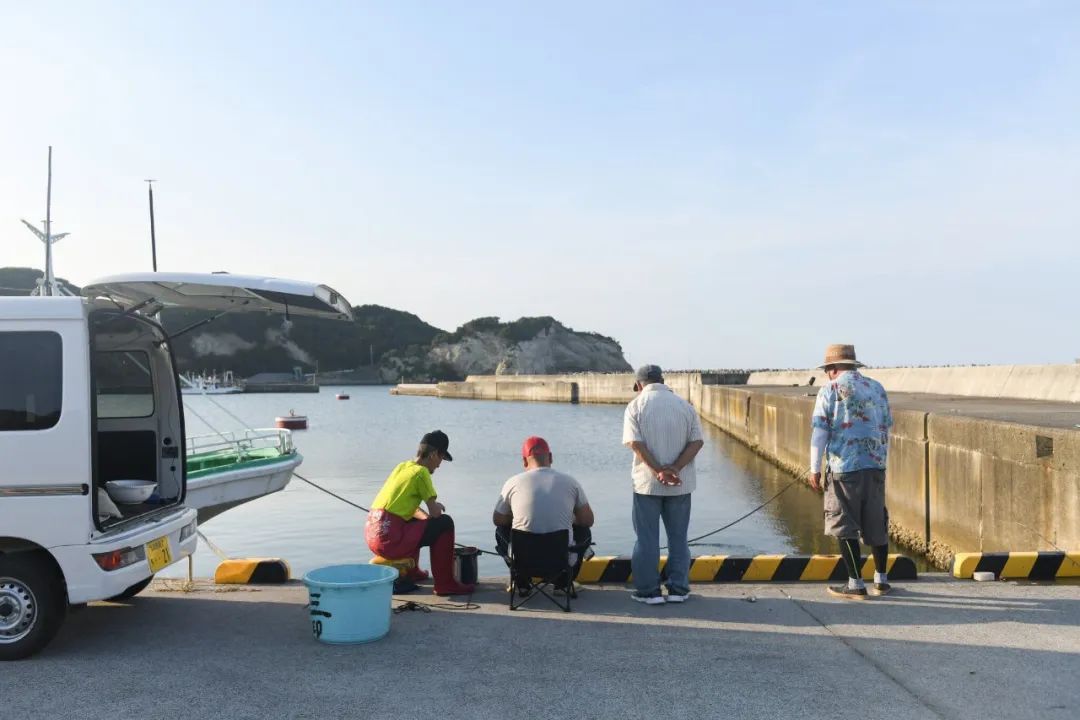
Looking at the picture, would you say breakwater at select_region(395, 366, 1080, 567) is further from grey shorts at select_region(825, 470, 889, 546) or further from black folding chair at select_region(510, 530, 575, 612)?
black folding chair at select_region(510, 530, 575, 612)

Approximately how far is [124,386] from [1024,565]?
7998 mm

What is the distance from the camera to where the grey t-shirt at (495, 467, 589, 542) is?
20.7 ft

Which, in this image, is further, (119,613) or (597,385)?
(597,385)

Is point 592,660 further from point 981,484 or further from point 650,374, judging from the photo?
point 981,484

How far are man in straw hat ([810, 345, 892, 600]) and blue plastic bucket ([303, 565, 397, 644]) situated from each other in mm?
3311

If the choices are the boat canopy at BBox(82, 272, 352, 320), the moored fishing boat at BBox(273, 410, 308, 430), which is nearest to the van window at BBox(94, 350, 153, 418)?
the boat canopy at BBox(82, 272, 352, 320)

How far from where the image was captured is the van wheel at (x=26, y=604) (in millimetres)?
5117

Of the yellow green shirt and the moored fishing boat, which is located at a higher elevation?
the yellow green shirt

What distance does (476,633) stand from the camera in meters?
5.69

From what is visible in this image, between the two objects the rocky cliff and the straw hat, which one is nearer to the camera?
the straw hat

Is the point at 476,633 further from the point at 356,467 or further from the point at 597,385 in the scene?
the point at 597,385

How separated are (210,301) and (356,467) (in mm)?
23858

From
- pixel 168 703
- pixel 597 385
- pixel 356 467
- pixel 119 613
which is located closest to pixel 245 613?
pixel 119 613

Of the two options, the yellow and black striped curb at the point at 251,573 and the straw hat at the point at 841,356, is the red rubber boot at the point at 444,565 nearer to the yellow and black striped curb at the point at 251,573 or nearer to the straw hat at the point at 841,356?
the yellow and black striped curb at the point at 251,573
